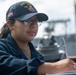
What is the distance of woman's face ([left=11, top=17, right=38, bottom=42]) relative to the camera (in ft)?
4.25

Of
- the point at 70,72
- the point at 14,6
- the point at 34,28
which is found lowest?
the point at 70,72

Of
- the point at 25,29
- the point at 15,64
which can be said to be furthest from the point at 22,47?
the point at 15,64

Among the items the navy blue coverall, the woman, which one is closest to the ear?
the woman

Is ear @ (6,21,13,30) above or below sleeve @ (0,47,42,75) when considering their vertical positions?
above

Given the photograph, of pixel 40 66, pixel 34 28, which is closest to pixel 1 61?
pixel 40 66

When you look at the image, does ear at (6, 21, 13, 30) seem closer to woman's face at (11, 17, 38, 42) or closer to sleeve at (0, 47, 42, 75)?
woman's face at (11, 17, 38, 42)

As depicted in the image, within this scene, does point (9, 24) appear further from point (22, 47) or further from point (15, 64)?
point (15, 64)

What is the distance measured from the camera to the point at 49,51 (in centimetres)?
293

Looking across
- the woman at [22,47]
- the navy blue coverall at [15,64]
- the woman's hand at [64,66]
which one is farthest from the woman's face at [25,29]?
the woman's hand at [64,66]

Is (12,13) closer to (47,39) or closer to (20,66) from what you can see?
(20,66)

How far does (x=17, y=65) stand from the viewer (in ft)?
3.62

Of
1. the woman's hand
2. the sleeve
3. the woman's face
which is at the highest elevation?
the woman's face

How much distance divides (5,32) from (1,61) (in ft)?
1.22

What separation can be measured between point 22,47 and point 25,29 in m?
0.15
